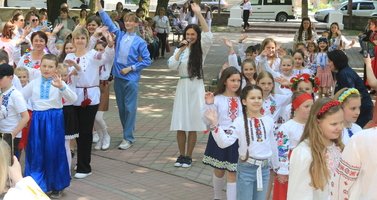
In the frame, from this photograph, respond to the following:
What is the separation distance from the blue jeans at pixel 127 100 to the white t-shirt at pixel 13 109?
2.51 metres

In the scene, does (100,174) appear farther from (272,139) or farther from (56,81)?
(272,139)

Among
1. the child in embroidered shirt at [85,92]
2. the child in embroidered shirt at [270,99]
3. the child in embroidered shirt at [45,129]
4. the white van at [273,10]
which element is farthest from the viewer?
the white van at [273,10]

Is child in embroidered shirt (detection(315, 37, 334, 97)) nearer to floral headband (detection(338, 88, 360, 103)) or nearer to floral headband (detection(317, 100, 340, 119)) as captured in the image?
floral headband (detection(338, 88, 360, 103))

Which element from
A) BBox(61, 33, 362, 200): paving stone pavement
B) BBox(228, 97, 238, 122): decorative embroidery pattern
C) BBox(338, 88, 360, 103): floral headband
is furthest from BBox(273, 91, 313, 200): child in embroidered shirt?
BBox(61, 33, 362, 200): paving stone pavement

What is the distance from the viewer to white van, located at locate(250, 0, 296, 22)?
3647 centimetres

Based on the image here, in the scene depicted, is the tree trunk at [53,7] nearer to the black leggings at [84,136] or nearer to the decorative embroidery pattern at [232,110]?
the black leggings at [84,136]

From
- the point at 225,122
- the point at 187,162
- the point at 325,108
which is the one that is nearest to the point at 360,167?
the point at 325,108

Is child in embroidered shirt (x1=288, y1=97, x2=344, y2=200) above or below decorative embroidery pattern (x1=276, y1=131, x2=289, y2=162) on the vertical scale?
above

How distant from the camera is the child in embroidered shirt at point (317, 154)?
13.1 ft

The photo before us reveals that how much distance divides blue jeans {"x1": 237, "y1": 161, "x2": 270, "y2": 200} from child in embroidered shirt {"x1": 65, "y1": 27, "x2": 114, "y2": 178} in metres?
2.74

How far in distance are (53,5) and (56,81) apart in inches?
403

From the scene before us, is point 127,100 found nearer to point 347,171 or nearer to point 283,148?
point 283,148

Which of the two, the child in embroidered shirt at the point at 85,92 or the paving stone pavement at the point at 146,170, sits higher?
the child in embroidered shirt at the point at 85,92

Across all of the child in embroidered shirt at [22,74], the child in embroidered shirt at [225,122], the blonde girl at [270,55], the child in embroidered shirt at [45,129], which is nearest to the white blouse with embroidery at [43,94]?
the child in embroidered shirt at [45,129]
